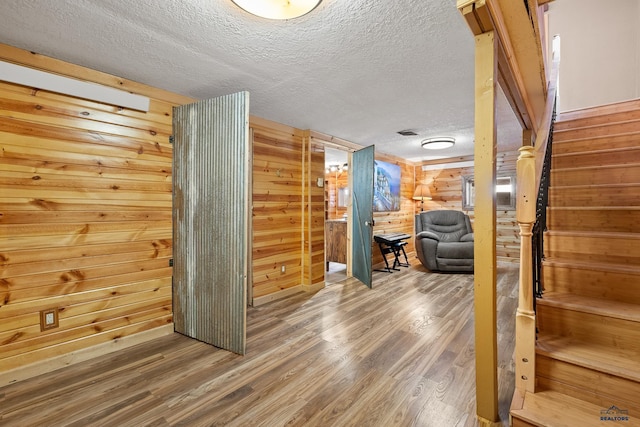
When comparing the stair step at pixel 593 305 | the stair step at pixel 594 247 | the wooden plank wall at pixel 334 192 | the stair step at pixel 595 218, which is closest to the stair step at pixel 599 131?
the stair step at pixel 595 218

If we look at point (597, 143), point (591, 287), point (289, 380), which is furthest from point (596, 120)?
point (289, 380)

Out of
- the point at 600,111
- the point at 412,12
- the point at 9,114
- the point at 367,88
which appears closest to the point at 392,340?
the point at 367,88

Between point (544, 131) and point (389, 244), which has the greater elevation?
point (544, 131)

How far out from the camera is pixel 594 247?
1887 millimetres

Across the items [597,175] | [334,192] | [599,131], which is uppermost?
[599,131]

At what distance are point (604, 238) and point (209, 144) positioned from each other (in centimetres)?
296

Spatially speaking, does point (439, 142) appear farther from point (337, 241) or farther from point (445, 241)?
point (337, 241)

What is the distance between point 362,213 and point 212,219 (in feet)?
8.56

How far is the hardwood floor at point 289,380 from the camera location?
1.64 meters

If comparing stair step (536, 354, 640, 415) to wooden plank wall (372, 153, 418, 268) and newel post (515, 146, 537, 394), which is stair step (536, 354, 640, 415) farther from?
wooden plank wall (372, 153, 418, 268)

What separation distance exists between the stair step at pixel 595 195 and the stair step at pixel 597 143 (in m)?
0.54

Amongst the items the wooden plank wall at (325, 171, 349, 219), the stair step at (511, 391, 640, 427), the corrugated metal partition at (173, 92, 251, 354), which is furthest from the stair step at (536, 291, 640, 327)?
the wooden plank wall at (325, 171, 349, 219)

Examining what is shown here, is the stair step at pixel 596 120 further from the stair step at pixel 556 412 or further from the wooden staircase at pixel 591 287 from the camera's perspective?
the stair step at pixel 556 412

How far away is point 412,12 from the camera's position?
1593 mm
